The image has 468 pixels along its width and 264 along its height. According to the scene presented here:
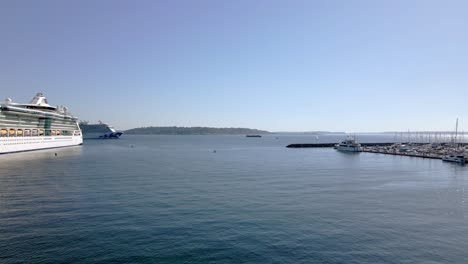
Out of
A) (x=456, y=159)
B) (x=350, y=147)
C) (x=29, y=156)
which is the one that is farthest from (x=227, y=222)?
(x=350, y=147)

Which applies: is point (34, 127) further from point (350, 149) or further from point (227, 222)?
point (350, 149)

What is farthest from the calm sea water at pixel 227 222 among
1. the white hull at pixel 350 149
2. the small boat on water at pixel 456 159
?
the white hull at pixel 350 149

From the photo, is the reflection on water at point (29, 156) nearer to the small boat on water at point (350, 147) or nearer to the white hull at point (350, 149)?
the white hull at point (350, 149)

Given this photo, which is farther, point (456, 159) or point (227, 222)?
point (456, 159)

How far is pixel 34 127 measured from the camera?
9106cm

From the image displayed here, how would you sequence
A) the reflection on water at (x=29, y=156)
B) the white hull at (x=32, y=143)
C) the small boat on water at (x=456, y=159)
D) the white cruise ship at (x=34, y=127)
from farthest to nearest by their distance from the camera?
the white cruise ship at (x=34, y=127)
the white hull at (x=32, y=143)
the small boat on water at (x=456, y=159)
the reflection on water at (x=29, y=156)

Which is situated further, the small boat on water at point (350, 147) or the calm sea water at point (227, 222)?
the small boat on water at point (350, 147)

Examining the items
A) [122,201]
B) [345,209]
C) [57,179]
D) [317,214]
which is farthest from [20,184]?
[345,209]

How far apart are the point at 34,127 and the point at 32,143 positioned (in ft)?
17.8

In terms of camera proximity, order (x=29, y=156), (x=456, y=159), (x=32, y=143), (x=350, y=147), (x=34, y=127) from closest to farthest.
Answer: (x=456, y=159), (x=29, y=156), (x=32, y=143), (x=34, y=127), (x=350, y=147)

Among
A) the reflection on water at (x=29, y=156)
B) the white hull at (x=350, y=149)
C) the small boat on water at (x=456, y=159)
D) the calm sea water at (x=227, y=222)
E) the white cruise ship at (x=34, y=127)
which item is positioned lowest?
the calm sea water at (x=227, y=222)

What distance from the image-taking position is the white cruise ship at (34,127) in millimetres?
76500

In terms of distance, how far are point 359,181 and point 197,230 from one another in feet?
104

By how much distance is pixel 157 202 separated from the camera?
2892cm
